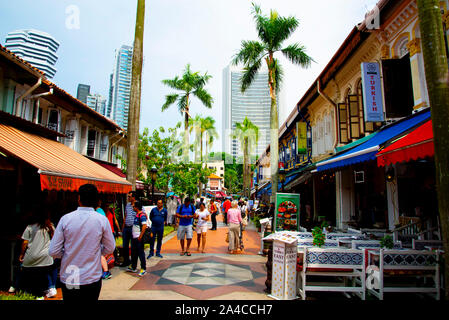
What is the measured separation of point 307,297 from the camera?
16.8 feet

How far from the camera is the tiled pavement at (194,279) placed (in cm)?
516

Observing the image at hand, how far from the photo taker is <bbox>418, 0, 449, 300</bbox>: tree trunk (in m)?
3.21

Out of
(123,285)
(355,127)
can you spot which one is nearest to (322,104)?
(355,127)

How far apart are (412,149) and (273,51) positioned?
10.3m

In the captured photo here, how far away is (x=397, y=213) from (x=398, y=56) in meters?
4.78

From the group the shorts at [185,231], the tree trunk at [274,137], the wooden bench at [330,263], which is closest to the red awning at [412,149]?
the wooden bench at [330,263]

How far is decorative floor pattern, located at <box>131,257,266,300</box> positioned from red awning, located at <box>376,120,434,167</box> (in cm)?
358

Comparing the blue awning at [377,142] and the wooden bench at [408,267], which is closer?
the wooden bench at [408,267]

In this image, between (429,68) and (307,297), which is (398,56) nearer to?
(429,68)

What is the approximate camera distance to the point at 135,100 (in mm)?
10414

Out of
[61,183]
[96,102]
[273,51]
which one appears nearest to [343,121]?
[273,51]

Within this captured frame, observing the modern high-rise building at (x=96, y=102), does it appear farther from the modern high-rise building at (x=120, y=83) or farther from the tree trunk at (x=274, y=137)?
the tree trunk at (x=274, y=137)

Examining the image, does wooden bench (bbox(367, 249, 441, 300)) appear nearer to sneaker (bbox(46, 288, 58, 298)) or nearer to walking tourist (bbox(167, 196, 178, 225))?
sneaker (bbox(46, 288, 58, 298))

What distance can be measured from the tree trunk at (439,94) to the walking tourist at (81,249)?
389 cm
